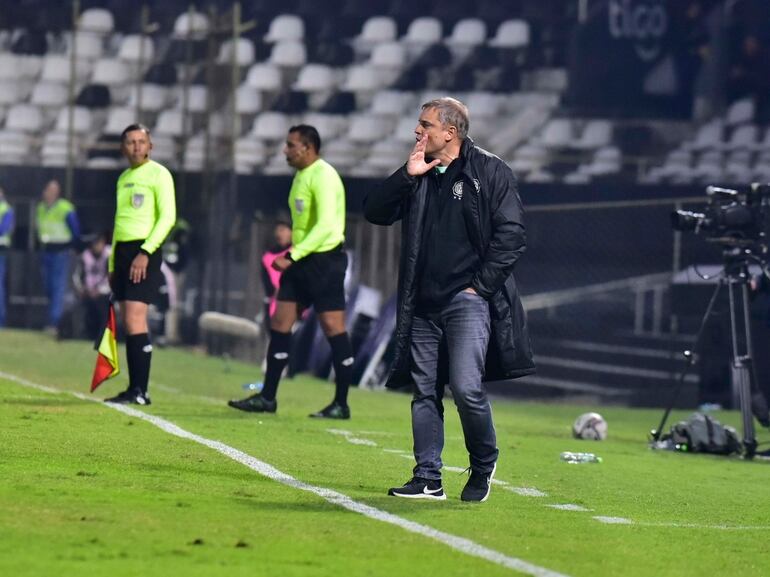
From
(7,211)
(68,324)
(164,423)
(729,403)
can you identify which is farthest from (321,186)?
(7,211)

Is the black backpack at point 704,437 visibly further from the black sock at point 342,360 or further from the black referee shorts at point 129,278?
the black referee shorts at point 129,278

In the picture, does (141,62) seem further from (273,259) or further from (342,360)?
(342,360)

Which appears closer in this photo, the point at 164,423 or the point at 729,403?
the point at 164,423

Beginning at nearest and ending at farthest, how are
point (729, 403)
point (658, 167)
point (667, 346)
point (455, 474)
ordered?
point (455, 474)
point (729, 403)
point (667, 346)
point (658, 167)

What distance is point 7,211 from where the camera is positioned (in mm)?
23594

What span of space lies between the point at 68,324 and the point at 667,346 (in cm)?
717

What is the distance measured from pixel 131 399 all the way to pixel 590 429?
11.6 ft

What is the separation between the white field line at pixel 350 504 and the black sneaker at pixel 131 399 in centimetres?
21

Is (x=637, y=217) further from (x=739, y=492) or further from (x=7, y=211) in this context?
(x=739, y=492)

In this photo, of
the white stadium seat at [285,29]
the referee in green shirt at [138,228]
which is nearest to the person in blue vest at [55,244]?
the white stadium seat at [285,29]

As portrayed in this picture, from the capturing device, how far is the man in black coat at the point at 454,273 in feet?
26.7

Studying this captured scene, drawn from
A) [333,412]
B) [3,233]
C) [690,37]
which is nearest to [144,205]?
[333,412]

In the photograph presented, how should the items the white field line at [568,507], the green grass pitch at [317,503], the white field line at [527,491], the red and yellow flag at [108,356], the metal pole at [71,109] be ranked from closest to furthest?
the green grass pitch at [317,503] → the white field line at [568,507] → the white field line at [527,491] → the red and yellow flag at [108,356] → the metal pole at [71,109]

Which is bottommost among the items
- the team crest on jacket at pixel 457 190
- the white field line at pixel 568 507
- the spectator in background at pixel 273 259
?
the white field line at pixel 568 507
